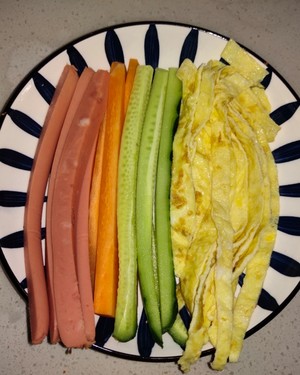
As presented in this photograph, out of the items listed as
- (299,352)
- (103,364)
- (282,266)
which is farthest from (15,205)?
(299,352)

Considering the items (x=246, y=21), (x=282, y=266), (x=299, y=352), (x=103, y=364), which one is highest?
(x=246, y=21)

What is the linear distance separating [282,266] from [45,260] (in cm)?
92

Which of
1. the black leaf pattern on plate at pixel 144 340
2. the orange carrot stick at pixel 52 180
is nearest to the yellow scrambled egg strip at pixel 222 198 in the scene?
the black leaf pattern on plate at pixel 144 340

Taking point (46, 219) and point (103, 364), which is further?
point (103, 364)

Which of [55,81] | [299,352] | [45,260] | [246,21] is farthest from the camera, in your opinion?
[246,21]

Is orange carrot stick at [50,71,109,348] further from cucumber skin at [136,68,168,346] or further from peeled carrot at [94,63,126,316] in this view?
cucumber skin at [136,68,168,346]

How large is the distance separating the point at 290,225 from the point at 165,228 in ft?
1.81

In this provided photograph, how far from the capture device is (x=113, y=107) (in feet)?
5.93

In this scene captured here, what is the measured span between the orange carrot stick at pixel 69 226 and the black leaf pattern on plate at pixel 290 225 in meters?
0.81

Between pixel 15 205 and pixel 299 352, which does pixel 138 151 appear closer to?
pixel 15 205

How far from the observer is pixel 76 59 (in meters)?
1.89

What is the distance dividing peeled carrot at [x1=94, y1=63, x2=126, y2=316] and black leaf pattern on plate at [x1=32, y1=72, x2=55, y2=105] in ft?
0.77

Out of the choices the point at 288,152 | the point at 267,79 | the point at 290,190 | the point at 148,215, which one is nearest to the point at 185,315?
the point at 148,215

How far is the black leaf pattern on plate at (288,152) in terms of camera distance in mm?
1959
